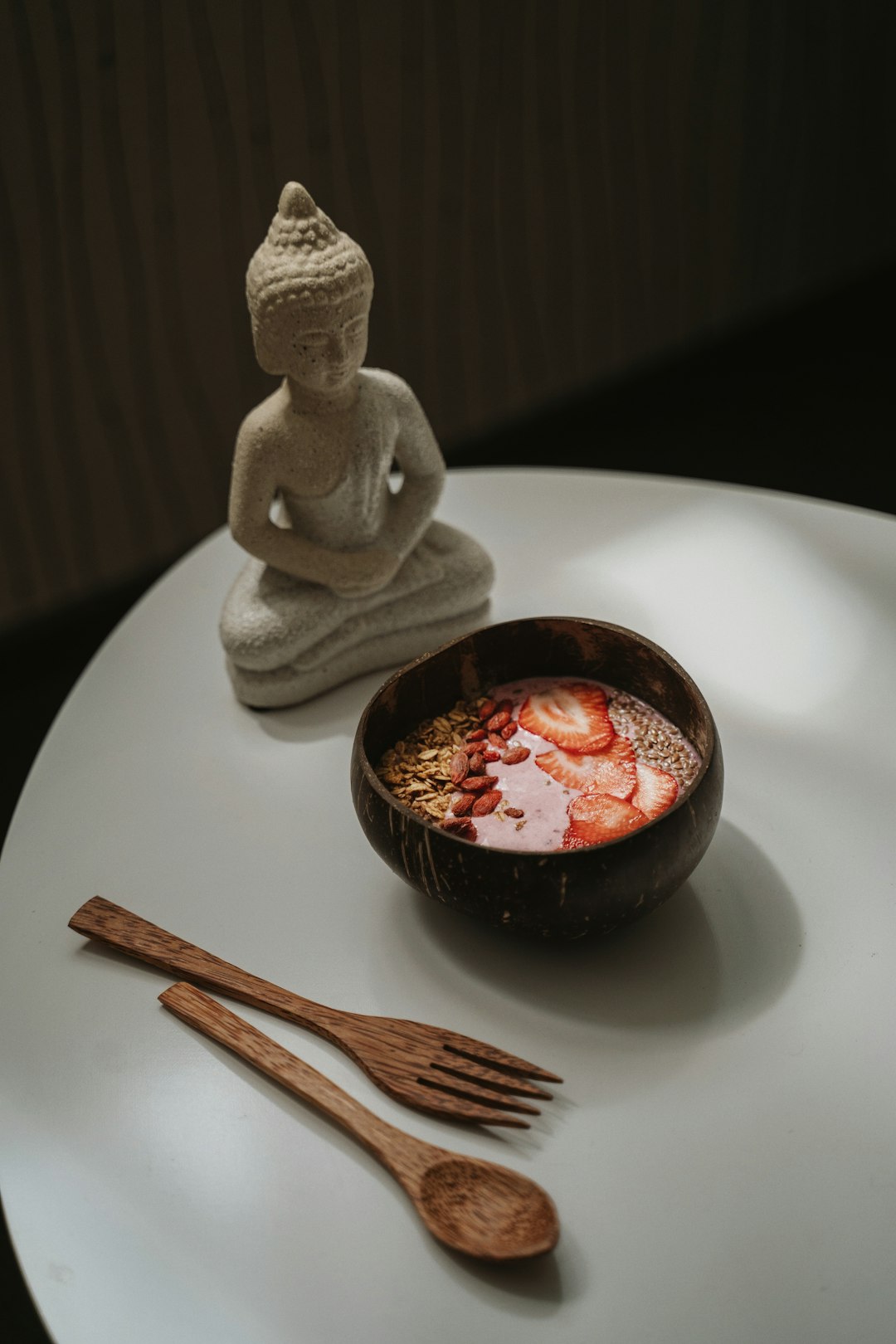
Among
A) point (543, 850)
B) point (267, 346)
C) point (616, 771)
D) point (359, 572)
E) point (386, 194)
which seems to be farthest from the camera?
point (386, 194)

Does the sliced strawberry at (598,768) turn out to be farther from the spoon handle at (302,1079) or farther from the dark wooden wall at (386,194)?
the dark wooden wall at (386,194)

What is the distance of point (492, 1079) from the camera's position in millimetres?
830

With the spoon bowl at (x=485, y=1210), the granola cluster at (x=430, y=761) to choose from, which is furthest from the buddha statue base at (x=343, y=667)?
the spoon bowl at (x=485, y=1210)

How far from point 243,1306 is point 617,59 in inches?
80.5

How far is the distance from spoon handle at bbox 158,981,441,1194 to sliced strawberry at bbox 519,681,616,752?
Result: 0.32 metres

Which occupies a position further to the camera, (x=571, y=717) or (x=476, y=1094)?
(x=571, y=717)

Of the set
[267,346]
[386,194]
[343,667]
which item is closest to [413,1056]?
[343,667]

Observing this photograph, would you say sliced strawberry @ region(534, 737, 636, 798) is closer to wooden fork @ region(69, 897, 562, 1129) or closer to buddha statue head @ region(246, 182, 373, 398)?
wooden fork @ region(69, 897, 562, 1129)

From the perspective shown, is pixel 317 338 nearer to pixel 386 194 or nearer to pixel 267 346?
pixel 267 346

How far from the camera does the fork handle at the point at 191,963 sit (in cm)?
88

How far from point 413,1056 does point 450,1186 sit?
10 centimetres

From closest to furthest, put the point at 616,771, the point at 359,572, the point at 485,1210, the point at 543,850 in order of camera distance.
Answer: the point at 485,1210 < the point at 543,850 < the point at 616,771 < the point at 359,572

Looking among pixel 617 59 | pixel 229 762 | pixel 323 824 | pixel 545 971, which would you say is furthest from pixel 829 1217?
pixel 617 59

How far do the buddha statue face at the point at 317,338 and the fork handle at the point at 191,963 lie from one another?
46cm
